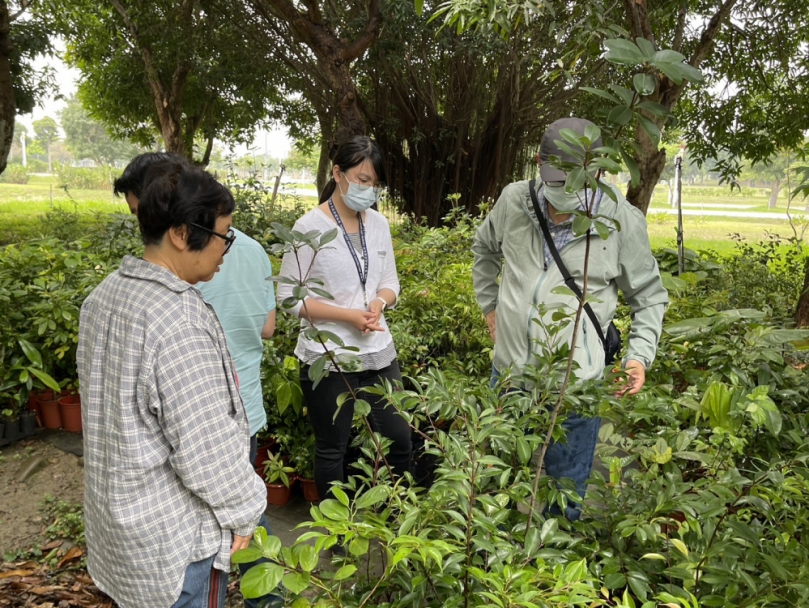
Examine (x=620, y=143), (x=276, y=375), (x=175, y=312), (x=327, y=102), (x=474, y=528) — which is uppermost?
(x=327, y=102)

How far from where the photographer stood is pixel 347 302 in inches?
84.6

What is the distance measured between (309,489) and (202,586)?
151cm

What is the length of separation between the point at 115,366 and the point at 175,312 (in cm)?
15

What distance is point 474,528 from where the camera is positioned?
110 cm

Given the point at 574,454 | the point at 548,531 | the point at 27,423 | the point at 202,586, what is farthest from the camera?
the point at 27,423

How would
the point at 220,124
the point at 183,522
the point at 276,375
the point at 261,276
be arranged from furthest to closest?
the point at 220,124 < the point at 276,375 < the point at 261,276 < the point at 183,522

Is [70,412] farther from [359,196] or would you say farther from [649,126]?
[649,126]

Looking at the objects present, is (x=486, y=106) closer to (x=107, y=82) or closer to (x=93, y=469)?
(x=107, y=82)

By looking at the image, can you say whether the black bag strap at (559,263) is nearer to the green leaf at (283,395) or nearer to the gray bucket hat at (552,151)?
the gray bucket hat at (552,151)

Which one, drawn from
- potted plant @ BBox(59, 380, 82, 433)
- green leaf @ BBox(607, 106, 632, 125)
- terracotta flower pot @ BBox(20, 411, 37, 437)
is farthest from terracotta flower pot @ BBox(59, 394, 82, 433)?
green leaf @ BBox(607, 106, 632, 125)

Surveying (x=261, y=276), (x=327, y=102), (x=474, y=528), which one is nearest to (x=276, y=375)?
(x=261, y=276)

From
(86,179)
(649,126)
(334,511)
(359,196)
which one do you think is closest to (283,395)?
(359,196)

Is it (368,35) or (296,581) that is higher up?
(368,35)

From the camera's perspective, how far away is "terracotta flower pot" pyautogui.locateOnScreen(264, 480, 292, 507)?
106 inches
